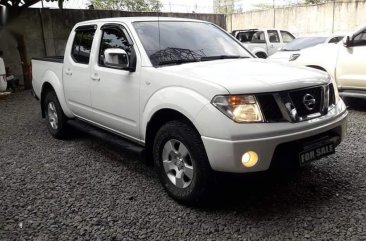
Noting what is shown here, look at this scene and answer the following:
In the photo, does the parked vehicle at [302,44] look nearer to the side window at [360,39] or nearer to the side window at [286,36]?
the side window at [360,39]

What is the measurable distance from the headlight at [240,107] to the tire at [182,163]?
35 centimetres

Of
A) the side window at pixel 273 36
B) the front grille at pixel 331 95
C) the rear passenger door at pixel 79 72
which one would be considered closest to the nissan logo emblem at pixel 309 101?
the front grille at pixel 331 95

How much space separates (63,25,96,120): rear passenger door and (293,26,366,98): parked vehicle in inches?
181

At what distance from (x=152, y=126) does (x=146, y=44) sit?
2.82ft

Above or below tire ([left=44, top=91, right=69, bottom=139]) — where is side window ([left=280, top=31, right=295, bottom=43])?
above

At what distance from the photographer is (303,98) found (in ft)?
9.76

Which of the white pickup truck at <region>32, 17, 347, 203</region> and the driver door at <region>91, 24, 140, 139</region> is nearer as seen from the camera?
the white pickup truck at <region>32, 17, 347, 203</region>

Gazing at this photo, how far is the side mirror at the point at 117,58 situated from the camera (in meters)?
3.57

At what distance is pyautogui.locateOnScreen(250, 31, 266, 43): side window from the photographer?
13758 mm

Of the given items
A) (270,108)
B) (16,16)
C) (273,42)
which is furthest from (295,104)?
(273,42)

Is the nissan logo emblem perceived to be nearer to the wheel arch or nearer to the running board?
the wheel arch

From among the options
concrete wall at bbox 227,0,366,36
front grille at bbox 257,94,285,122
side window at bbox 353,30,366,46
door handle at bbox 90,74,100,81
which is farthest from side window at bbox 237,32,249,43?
front grille at bbox 257,94,285,122

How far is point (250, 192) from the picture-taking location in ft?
11.2

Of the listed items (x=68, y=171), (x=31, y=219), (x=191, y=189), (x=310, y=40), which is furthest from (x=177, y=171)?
(x=310, y=40)
